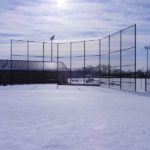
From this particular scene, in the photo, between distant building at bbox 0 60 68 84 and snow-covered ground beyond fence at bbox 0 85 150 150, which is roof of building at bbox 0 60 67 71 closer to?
distant building at bbox 0 60 68 84

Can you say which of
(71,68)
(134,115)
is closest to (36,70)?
(71,68)

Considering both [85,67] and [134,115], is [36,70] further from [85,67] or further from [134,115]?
[134,115]

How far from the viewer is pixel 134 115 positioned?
884 cm

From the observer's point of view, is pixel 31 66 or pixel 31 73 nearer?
pixel 31 73

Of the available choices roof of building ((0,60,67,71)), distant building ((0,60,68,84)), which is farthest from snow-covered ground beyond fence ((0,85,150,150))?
roof of building ((0,60,67,71))

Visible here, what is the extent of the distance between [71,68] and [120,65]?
875cm

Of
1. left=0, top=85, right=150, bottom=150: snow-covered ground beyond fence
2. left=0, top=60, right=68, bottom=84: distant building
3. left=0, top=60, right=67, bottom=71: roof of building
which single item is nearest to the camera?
left=0, top=85, right=150, bottom=150: snow-covered ground beyond fence

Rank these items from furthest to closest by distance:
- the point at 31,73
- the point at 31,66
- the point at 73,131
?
1. the point at 31,66
2. the point at 31,73
3. the point at 73,131

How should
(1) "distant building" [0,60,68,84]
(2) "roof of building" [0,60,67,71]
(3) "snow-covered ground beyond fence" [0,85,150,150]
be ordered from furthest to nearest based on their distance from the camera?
(2) "roof of building" [0,60,67,71]
(1) "distant building" [0,60,68,84]
(3) "snow-covered ground beyond fence" [0,85,150,150]

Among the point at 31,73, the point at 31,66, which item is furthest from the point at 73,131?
the point at 31,66

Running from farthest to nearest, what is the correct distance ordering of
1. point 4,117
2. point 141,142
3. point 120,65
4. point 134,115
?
point 120,65 → point 134,115 → point 4,117 → point 141,142

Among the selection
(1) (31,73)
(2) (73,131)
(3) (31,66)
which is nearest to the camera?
(2) (73,131)

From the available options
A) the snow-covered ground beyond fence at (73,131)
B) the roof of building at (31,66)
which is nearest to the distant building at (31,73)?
the roof of building at (31,66)

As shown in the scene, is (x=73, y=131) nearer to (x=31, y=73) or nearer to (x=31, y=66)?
(x=31, y=73)
